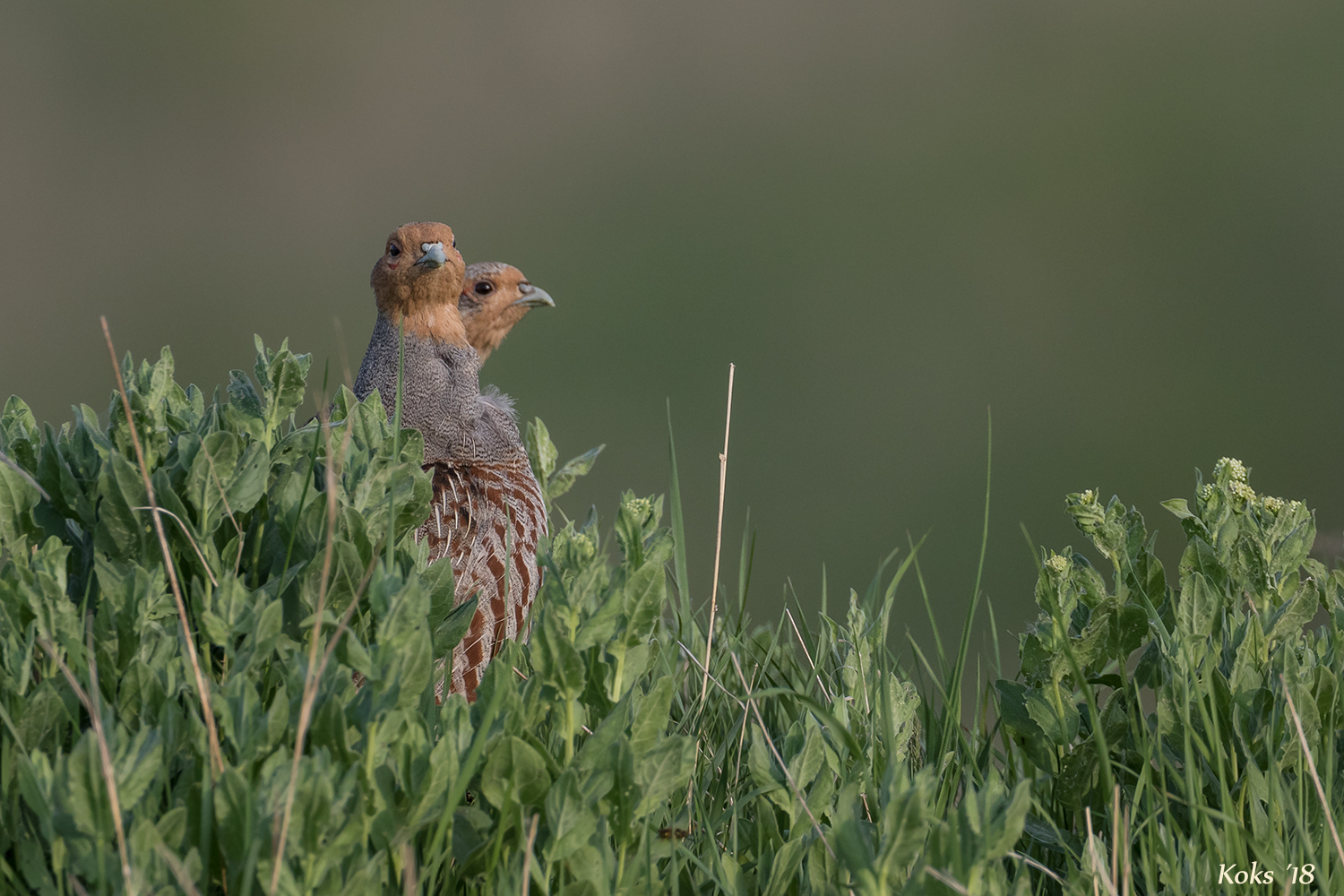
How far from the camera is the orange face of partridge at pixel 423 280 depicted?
11.1 feet

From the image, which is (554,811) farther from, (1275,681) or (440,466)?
(440,466)

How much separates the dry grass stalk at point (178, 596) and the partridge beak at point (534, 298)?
7.99 feet

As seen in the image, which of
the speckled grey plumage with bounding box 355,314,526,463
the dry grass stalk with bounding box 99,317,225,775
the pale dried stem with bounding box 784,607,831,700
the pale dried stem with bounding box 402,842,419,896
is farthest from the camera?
the speckled grey plumage with bounding box 355,314,526,463

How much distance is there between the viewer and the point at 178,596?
4.74ft

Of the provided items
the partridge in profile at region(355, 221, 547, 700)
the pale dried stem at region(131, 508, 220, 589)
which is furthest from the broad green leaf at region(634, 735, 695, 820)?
the partridge in profile at region(355, 221, 547, 700)

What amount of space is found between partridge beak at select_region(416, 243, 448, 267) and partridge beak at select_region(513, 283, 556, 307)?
29.1 inches

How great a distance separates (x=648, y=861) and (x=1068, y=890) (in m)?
0.58

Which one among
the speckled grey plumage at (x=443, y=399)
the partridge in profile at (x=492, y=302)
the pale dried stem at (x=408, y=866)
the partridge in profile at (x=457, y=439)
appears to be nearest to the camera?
the pale dried stem at (x=408, y=866)

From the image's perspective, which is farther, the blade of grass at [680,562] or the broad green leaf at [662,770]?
the blade of grass at [680,562]

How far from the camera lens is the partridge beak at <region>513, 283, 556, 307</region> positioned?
4121 mm

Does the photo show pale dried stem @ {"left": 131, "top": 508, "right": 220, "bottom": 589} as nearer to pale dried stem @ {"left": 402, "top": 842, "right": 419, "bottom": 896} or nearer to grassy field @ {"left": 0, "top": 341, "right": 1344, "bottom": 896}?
grassy field @ {"left": 0, "top": 341, "right": 1344, "bottom": 896}
